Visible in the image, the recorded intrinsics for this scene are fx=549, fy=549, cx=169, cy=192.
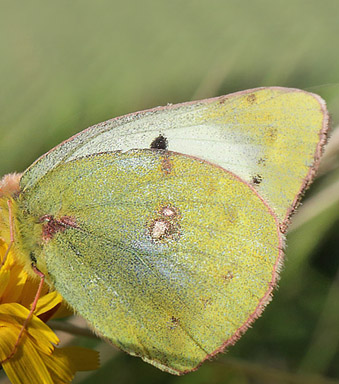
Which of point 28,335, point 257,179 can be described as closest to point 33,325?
point 28,335

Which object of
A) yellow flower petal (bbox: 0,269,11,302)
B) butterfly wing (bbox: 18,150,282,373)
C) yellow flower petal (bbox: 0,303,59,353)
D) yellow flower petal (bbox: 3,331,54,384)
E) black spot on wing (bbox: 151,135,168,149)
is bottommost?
yellow flower petal (bbox: 3,331,54,384)

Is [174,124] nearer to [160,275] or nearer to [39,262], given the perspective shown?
[160,275]

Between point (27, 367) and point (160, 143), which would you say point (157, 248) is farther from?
point (27, 367)

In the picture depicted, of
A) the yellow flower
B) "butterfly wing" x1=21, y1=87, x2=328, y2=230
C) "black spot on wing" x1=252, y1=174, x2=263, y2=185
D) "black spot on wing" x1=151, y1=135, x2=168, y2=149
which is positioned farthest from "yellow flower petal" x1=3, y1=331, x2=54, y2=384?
"black spot on wing" x1=252, y1=174, x2=263, y2=185

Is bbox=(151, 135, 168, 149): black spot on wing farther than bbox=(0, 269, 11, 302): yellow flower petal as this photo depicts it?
Yes

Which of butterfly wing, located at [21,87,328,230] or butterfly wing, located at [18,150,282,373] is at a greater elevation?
butterfly wing, located at [21,87,328,230]

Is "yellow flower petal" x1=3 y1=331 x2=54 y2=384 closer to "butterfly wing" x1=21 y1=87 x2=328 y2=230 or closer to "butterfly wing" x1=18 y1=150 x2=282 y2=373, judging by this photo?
"butterfly wing" x1=18 y1=150 x2=282 y2=373
